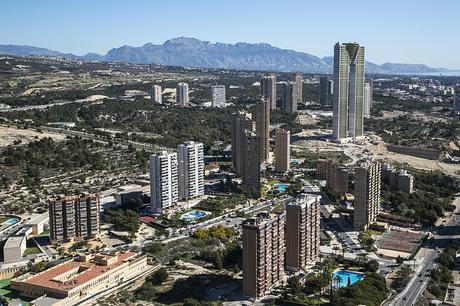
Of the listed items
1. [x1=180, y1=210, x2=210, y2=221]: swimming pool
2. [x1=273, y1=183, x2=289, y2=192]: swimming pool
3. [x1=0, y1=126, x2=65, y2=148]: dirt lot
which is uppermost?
[x1=0, y1=126, x2=65, y2=148]: dirt lot

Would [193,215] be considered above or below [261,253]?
below

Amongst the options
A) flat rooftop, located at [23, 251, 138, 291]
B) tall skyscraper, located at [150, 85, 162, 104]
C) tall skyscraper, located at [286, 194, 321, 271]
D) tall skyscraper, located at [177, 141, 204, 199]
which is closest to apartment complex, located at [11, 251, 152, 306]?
flat rooftop, located at [23, 251, 138, 291]

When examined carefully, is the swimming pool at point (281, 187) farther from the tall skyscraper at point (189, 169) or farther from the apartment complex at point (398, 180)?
the apartment complex at point (398, 180)

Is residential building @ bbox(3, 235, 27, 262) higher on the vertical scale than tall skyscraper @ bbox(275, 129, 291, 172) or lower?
lower

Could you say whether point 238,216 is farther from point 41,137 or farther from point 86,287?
→ point 41,137

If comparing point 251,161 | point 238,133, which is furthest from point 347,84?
point 251,161

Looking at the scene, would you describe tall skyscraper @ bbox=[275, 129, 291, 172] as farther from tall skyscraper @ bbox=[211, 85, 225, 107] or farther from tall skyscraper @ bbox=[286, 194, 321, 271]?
tall skyscraper @ bbox=[211, 85, 225, 107]

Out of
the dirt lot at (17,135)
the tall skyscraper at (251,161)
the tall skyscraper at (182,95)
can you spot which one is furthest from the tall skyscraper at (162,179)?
the tall skyscraper at (182,95)

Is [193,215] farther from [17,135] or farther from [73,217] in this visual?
[17,135]
